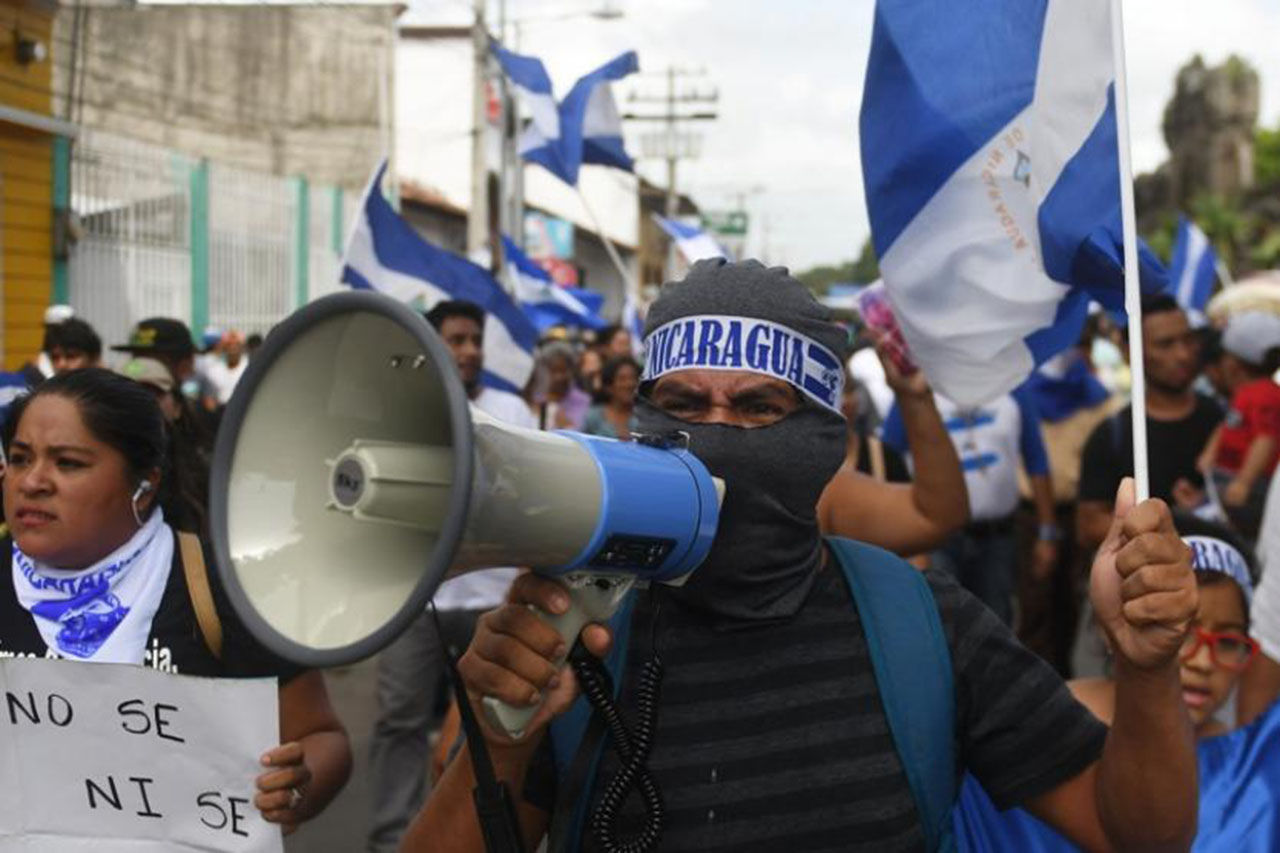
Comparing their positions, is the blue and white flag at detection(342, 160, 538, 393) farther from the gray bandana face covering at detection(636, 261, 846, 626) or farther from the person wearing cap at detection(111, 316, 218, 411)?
the gray bandana face covering at detection(636, 261, 846, 626)

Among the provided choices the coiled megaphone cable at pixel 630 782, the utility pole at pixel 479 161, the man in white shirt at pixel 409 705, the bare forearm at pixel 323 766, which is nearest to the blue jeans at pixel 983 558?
the man in white shirt at pixel 409 705

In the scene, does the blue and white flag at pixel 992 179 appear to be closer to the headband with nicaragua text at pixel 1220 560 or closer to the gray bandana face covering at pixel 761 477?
the headband with nicaragua text at pixel 1220 560

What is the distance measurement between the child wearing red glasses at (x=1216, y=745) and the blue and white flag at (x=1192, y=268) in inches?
318

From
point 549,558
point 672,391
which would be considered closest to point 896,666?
point 672,391

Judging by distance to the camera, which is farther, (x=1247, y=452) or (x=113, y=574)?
(x=1247, y=452)

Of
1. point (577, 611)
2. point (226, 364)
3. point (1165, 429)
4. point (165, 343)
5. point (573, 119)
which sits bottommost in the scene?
point (226, 364)

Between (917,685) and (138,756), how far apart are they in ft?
4.14

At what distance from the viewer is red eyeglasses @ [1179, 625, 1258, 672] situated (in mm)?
3258

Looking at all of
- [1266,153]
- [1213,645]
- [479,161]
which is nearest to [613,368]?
[1213,645]

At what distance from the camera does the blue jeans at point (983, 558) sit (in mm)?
6309

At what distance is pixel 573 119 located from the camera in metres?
8.08

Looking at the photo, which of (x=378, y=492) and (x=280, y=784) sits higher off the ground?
(x=378, y=492)

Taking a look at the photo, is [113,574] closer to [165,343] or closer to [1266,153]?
[165,343]

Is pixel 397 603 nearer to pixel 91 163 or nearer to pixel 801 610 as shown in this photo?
pixel 801 610
